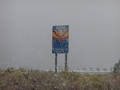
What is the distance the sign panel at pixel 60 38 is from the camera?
4031 millimetres

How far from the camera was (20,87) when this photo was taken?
2.77m

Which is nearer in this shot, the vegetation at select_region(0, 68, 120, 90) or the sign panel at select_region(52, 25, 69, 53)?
the vegetation at select_region(0, 68, 120, 90)

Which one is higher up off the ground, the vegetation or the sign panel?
the sign panel

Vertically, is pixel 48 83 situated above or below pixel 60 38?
below

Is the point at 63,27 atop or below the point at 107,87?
atop

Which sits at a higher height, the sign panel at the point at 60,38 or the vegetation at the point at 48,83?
the sign panel at the point at 60,38

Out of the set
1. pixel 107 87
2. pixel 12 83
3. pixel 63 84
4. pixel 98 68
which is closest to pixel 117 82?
pixel 107 87

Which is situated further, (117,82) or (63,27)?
(63,27)

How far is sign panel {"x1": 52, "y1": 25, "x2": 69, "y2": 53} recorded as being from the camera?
4.03 metres

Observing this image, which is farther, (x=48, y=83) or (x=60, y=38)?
(x=60, y=38)

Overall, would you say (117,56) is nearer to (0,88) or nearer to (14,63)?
(14,63)

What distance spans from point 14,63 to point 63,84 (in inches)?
80.3

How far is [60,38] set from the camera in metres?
4.05

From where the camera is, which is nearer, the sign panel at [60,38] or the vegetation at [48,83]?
the vegetation at [48,83]
